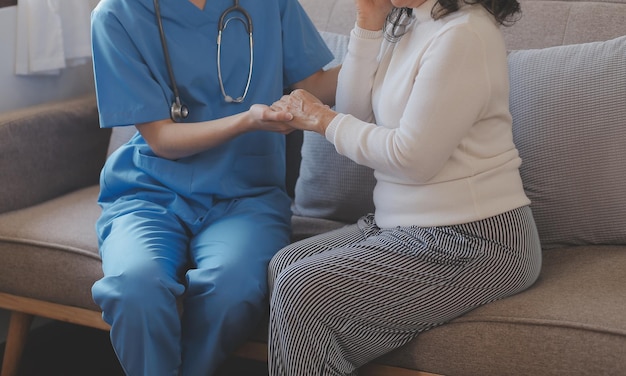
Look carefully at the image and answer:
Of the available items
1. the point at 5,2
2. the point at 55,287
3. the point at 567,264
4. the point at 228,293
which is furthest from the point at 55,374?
the point at 567,264

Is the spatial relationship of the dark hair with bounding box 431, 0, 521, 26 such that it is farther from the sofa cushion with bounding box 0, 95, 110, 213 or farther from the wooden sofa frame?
the sofa cushion with bounding box 0, 95, 110, 213

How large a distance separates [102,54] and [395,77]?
58 centimetres

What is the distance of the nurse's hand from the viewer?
1566 mm

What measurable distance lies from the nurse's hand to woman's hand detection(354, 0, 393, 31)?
230mm

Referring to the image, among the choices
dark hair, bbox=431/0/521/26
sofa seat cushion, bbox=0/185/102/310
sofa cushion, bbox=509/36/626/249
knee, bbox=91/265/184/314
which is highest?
dark hair, bbox=431/0/521/26

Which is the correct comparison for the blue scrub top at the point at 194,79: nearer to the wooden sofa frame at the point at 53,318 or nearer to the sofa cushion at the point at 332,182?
the sofa cushion at the point at 332,182

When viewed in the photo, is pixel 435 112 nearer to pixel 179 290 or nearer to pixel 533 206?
pixel 533 206

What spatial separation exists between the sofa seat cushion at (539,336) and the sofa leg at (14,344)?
0.91 meters

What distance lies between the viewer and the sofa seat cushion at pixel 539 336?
1.36 m

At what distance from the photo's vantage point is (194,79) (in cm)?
172

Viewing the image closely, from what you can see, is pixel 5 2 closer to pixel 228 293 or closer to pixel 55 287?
pixel 55 287

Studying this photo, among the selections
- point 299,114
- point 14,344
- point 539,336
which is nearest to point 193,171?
point 299,114

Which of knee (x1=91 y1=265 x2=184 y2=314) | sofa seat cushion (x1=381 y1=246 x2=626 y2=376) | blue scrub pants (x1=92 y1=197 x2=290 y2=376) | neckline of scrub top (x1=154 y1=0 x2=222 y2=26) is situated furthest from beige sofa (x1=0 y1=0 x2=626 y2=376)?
neckline of scrub top (x1=154 y1=0 x2=222 y2=26)

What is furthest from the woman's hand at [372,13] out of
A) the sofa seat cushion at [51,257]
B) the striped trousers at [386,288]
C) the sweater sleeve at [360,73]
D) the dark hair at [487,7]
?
the sofa seat cushion at [51,257]
